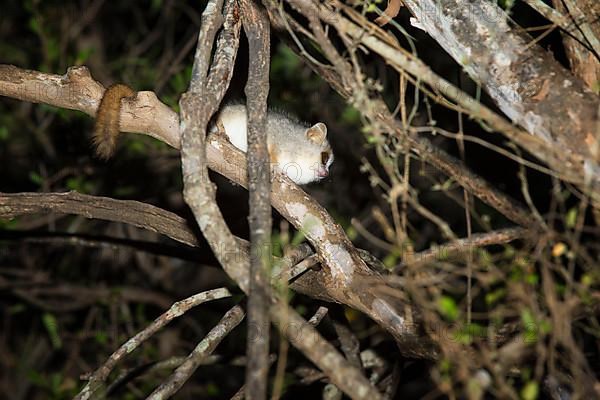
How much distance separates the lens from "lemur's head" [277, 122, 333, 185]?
4438mm

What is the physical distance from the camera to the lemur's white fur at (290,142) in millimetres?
4215

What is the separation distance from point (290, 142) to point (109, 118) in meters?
1.52

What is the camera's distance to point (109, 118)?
3092mm

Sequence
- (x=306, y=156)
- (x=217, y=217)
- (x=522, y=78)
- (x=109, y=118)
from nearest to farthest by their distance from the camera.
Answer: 1. (x=217, y=217)
2. (x=522, y=78)
3. (x=109, y=118)
4. (x=306, y=156)

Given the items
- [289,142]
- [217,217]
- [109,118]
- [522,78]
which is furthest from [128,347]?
[522,78]

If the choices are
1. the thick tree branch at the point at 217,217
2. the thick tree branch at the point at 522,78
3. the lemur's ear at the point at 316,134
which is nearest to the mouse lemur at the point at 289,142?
the lemur's ear at the point at 316,134

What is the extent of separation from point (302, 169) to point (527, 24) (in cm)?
154

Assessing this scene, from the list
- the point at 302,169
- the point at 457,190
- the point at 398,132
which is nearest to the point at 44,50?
the point at 302,169

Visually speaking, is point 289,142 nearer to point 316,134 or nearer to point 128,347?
point 316,134

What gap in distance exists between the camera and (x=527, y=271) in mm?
2379

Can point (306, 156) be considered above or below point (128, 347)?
above

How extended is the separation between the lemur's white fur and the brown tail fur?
1108mm

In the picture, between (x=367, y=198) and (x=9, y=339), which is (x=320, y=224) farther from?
(x=9, y=339)

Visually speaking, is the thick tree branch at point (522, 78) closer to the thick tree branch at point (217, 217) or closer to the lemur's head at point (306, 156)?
the thick tree branch at point (217, 217)
